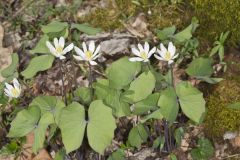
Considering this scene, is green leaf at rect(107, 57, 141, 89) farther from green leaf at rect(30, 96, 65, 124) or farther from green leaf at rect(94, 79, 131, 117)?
green leaf at rect(30, 96, 65, 124)

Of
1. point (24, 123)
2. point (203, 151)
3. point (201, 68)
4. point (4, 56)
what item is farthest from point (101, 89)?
point (4, 56)

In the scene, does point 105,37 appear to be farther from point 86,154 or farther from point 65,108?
point 65,108

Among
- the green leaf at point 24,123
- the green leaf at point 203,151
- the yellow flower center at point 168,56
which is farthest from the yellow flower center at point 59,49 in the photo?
the green leaf at point 203,151

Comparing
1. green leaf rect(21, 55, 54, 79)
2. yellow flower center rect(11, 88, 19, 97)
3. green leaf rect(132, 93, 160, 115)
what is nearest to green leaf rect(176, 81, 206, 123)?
green leaf rect(132, 93, 160, 115)

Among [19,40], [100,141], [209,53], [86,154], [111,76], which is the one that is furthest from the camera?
[19,40]

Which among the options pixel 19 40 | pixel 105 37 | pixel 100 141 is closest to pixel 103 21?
pixel 105 37

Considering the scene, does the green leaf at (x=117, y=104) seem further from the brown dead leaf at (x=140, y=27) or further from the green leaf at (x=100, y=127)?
the brown dead leaf at (x=140, y=27)
